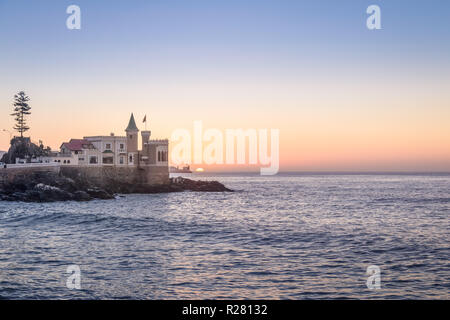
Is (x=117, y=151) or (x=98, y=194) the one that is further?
(x=117, y=151)

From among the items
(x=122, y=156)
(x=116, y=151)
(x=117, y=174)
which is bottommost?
(x=117, y=174)

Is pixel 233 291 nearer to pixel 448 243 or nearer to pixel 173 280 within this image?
pixel 173 280

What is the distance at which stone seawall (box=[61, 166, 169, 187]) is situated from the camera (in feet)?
293

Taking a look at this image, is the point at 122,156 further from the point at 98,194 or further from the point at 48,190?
the point at 48,190

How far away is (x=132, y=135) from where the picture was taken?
100188 millimetres

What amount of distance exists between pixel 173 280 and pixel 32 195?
179 feet

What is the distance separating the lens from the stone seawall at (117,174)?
89.4 metres

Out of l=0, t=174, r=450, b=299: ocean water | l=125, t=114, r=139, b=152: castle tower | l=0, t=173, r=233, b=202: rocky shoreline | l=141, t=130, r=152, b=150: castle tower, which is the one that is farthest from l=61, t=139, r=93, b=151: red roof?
l=0, t=174, r=450, b=299: ocean water

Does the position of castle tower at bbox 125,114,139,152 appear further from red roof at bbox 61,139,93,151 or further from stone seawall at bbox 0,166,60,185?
stone seawall at bbox 0,166,60,185

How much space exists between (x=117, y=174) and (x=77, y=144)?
444 inches

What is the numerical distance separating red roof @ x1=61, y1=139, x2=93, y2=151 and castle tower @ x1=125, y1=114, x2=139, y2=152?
9.07 m

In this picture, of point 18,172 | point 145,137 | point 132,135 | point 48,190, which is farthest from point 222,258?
point 145,137
